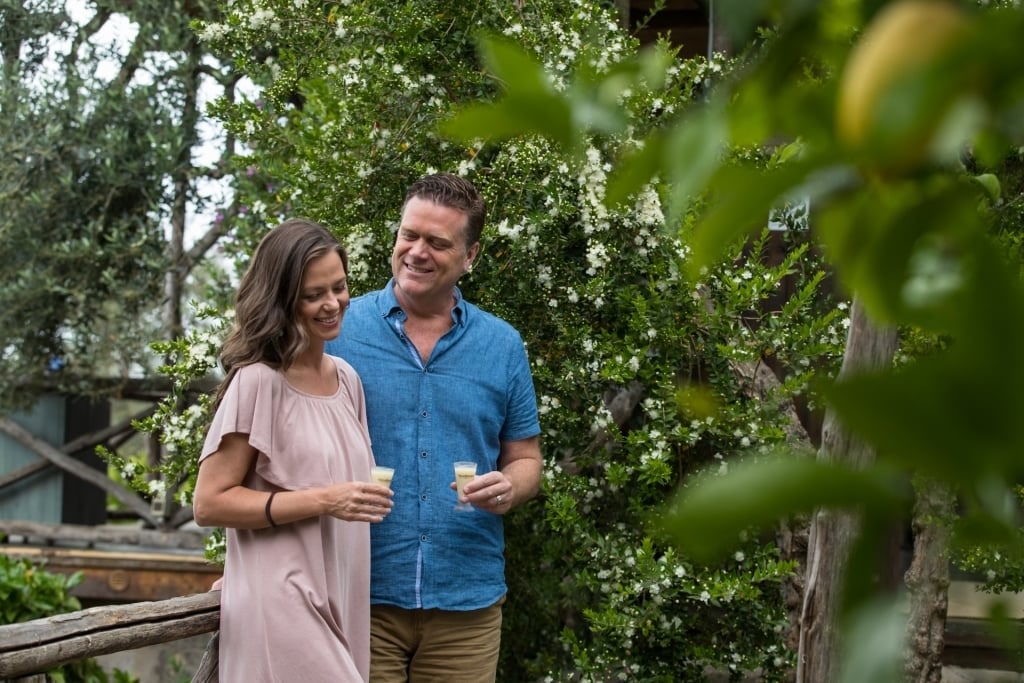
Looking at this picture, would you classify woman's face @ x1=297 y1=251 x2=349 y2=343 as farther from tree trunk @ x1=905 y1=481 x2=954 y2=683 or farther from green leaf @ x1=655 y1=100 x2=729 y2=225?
green leaf @ x1=655 y1=100 x2=729 y2=225

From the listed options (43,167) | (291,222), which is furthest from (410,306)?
(43,167)

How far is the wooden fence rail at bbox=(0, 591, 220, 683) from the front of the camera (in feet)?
8.84

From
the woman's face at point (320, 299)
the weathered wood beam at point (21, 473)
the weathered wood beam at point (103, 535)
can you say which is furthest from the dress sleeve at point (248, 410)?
the weathered wood beam at point (21, 473)

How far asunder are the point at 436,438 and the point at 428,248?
1.49ft

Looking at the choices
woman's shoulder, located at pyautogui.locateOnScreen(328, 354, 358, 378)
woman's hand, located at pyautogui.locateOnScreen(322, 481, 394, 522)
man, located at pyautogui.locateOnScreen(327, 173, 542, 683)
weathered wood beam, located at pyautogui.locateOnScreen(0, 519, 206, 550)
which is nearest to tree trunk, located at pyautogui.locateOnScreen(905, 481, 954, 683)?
man, located at pyautogui.locateOnScreen(327, 173, 542, 683)

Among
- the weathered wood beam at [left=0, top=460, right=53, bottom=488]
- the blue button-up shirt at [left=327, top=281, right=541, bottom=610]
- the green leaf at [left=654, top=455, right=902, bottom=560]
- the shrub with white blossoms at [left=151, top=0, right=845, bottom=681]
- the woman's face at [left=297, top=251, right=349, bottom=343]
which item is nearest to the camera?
the green leaf at [left=654, top=455, right=902, bottom=560]

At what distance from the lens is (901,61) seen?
37 centimetres

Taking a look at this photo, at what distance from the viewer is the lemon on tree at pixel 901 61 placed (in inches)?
14.4

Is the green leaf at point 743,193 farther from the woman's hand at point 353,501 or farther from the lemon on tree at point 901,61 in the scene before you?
the woman's hand at point 353,501

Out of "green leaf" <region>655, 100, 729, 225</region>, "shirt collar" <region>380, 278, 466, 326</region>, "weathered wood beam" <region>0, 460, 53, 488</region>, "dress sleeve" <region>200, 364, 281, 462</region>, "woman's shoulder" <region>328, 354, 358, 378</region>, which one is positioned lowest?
"green leaf" <region>655, 100, 729, 225</region>

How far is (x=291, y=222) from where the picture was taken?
283 cm

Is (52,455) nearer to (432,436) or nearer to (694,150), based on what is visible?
(432,436)

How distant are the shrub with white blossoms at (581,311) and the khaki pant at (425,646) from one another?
2.59 ft

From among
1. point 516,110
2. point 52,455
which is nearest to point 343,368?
point 516,110
